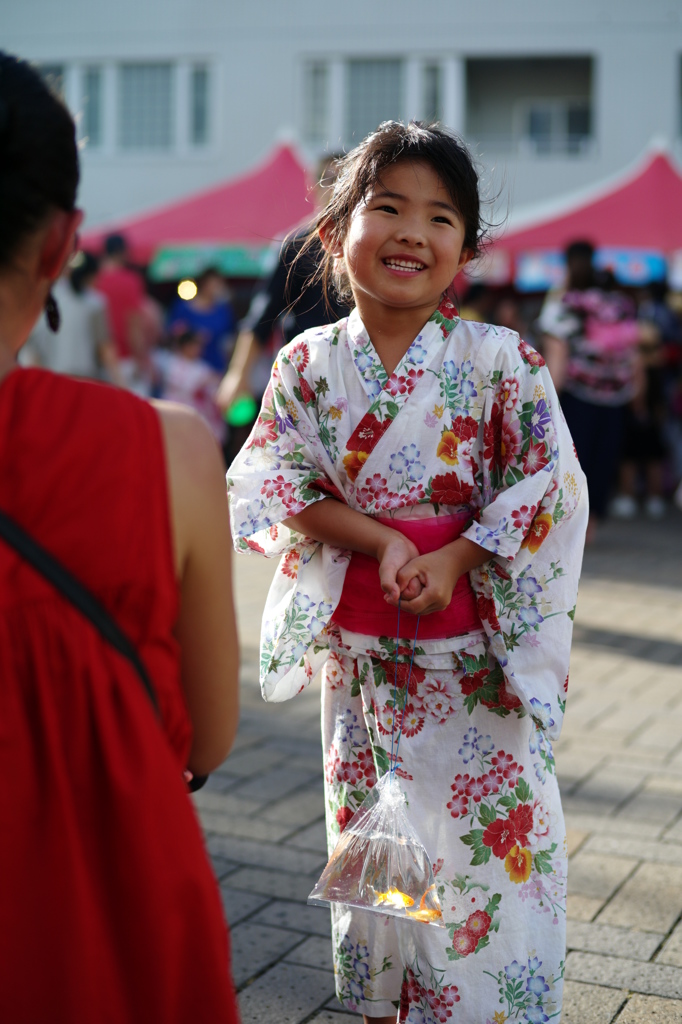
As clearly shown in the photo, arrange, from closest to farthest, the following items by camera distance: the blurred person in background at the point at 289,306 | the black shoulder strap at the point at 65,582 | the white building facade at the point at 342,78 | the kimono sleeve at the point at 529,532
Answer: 1. the black shoulder strap at the point at 65,582
2. the kimono sleeve at the point at 529,532
3. the blurred person in background at the point at 289,306
4. the white building facade at the point at 342,78

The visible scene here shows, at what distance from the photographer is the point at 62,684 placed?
114cm

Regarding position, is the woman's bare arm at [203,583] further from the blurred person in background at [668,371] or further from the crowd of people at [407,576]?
the blurred person in background at [668,371]

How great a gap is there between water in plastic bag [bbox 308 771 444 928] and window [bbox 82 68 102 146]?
71.7ft

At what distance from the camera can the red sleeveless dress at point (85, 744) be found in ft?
3.70

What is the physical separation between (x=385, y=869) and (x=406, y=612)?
42 cm

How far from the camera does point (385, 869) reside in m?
1.86

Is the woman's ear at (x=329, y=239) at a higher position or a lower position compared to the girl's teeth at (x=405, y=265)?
higher

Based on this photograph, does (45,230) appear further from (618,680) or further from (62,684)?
(618,680)

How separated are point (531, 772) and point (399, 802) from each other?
25 centimetres

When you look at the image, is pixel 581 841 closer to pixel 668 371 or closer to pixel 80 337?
pixel 80 337

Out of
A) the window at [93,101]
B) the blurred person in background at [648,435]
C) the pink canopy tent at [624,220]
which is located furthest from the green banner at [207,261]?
the window at [93,101]

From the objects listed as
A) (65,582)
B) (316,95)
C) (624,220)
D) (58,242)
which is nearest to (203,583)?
(65,582)

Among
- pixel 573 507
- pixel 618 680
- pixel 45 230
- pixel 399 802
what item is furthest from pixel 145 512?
pixel 618 680

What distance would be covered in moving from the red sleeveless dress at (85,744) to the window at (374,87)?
813 inches
